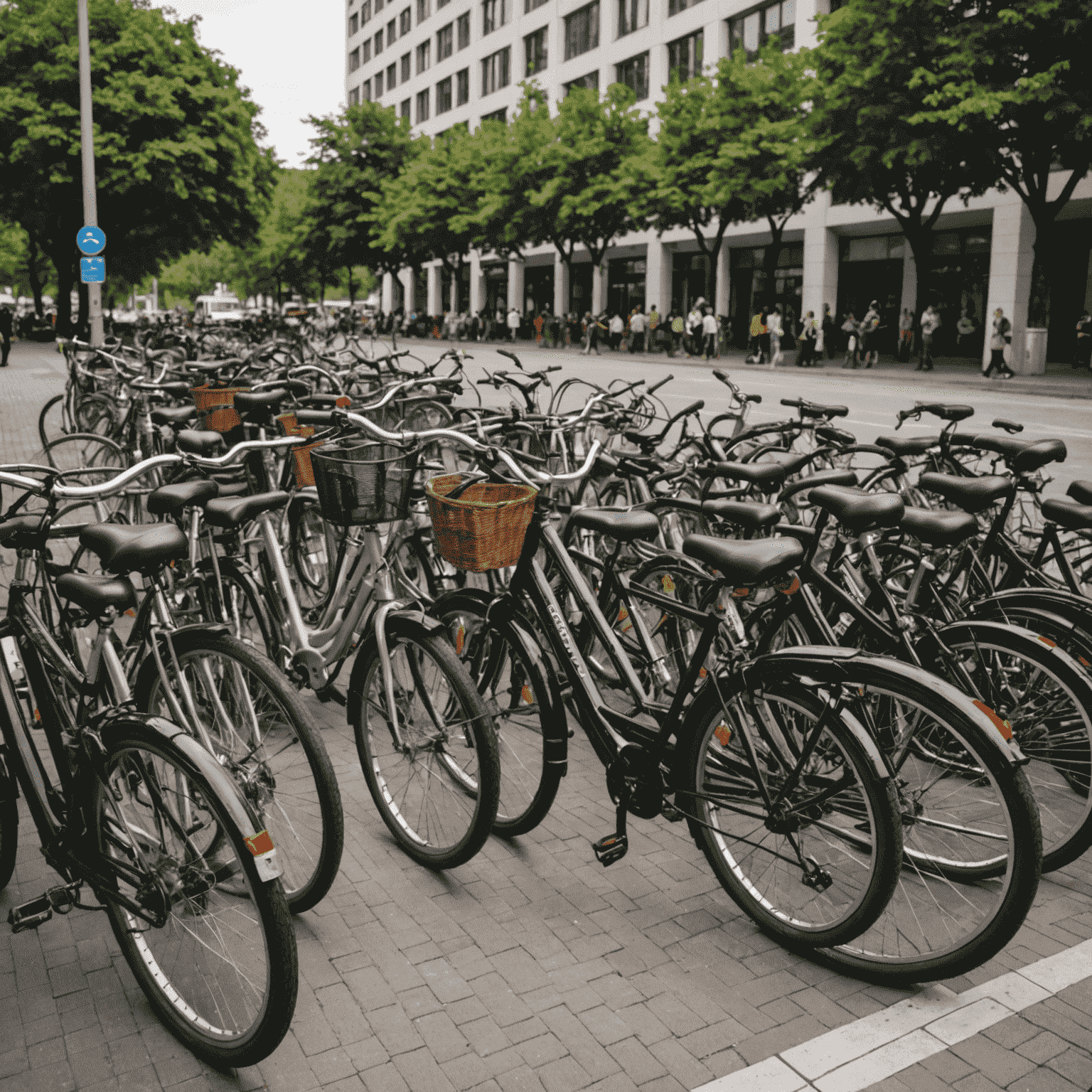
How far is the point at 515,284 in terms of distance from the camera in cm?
5762

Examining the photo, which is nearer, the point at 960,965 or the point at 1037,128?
the point at 960,965

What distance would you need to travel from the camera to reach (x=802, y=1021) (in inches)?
114

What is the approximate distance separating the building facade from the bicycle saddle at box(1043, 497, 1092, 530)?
2527 centimetres

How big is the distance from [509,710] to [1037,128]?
79.6 ft

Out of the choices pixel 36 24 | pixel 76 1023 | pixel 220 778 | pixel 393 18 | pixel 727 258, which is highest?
pixel 393 18

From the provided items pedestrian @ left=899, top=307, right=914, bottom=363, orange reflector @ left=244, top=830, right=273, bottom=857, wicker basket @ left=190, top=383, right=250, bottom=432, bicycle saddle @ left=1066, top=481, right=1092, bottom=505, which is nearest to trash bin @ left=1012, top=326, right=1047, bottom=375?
pedestrian @ left=899, top=307, right=914, bottom=363

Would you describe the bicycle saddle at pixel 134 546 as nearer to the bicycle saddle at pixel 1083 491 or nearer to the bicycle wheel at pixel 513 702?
the bicycle wheel at pixel 513 702

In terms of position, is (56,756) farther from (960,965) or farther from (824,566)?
(824,566)

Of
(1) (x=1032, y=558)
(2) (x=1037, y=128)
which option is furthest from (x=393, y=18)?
(1) (x=1032, y=558)

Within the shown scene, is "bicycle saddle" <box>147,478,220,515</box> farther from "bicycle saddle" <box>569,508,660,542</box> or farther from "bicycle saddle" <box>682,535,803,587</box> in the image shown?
"bicycle saddle" <box>682,535,803,587</box>

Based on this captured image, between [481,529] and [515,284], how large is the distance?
55624 mm

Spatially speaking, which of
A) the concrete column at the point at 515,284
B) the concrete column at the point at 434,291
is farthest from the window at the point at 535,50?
the concrete column at the point at 434,291

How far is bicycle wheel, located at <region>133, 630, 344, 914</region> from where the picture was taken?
3.10 meters

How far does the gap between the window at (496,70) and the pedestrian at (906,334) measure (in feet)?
105
